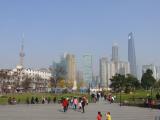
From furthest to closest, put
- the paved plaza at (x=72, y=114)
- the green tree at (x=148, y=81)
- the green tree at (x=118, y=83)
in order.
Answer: the green tree at (x=148, y=81) → the green tree at (x=118, y=83) → the paved plaza at (x=72, y=114)

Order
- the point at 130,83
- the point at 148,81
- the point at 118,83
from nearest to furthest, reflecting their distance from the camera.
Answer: the point at 118,83
the point at 130,83
the point at 148,81

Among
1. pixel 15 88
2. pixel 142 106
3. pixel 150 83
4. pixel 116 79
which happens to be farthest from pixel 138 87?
pixel 142 106

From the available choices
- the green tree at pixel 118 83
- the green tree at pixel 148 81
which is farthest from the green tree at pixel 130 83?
the green tree at pixel 148 81

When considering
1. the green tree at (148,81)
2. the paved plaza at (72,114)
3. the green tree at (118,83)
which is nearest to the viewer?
the paved plaza at (72,114)

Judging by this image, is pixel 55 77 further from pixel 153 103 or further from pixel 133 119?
pixel 133 119

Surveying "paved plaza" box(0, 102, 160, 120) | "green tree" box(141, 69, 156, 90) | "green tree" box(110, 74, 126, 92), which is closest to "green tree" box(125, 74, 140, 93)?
"green tree" box(110, 74, 126, 92)

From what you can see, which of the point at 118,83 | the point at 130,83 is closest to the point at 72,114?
the point at 118,83

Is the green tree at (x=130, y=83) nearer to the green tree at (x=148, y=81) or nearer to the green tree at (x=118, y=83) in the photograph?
the green tree at (x=118, y=83)

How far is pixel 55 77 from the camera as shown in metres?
153

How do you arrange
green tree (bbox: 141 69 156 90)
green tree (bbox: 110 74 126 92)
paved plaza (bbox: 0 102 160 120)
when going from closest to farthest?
paved plaza (bbox: 0 102 160 120), green tree (bbox: 110 74 126 92), green tree (bbox: 141 69 156 90)

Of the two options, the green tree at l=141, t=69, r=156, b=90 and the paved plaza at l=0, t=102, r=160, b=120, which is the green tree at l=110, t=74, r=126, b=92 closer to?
the green tree at l=141, t=69, r=156, b=90

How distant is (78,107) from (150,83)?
346ft

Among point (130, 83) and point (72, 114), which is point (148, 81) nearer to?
point (130, 83)

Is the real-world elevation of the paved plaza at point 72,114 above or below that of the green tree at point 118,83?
below
